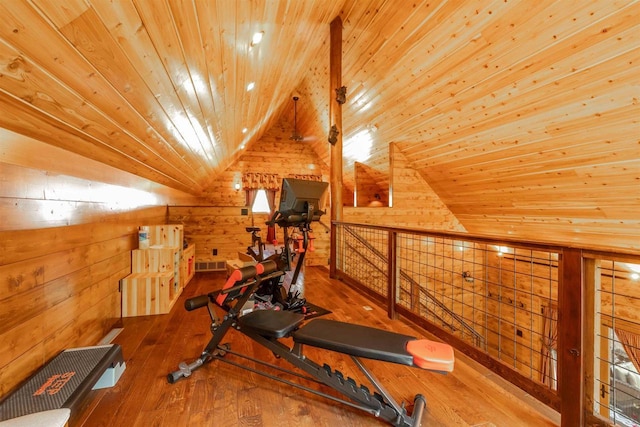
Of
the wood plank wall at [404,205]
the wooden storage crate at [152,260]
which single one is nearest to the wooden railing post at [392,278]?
the wooden storage crate at [152,260]

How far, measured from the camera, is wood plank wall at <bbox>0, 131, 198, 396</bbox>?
1360mm

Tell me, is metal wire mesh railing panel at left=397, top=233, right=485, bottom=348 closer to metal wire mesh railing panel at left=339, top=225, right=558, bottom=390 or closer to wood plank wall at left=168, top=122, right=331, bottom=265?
metal wire mesh railing panel at left=339, top=225, right=558, bottom=390

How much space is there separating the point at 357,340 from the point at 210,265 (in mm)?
4022

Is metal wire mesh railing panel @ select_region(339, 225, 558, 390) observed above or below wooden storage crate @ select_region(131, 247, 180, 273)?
below

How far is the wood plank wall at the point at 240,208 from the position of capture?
15.9ft

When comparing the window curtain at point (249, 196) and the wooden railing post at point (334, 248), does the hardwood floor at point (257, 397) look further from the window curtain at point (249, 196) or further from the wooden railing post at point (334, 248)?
the window curtain at point (249, 196)

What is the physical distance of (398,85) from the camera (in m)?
4.14

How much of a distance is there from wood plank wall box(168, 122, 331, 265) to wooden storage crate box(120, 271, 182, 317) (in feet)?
6.43

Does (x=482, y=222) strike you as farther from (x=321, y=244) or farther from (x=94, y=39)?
(x=94, y=39)

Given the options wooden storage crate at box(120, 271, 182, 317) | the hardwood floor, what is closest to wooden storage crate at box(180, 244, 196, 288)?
wooden storage crate at box(120, 271, 182, 317)

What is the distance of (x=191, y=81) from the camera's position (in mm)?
1962

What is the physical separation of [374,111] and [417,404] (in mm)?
4533

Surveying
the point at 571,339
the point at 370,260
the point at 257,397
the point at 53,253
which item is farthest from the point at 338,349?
the point at 370,260

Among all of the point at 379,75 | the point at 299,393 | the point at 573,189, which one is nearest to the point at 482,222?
the point at 573,189
